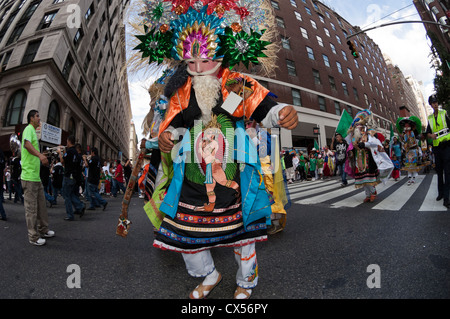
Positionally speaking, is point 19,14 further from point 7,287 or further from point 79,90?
point 7,287

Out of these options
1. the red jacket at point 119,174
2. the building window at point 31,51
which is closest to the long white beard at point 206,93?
the red jacket at point 119,174

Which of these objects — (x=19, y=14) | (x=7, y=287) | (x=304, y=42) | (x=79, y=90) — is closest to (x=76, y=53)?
(x=79, y=90)

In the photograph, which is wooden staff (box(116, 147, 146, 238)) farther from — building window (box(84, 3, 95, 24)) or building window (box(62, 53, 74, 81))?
building window (box(84, 3, 95, 24))

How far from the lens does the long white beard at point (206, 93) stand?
1.78 metres

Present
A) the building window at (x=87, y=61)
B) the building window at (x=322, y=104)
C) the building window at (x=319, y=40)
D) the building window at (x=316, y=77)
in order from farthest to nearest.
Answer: the building window at (x=319, y=40) → the building window at (x=316, y=77) → the building window at (x=322, y=104) → the building window at (x=87, y=61)

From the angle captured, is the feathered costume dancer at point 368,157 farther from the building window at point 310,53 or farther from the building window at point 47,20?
the building window at point 47,20

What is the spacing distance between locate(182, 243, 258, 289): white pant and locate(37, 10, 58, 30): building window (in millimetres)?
23471

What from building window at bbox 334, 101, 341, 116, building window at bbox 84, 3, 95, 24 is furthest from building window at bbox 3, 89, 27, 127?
building window at bbox 334, 101, 341, 116

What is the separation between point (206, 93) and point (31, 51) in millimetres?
21791

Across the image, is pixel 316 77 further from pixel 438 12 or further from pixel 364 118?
pixel 438 12

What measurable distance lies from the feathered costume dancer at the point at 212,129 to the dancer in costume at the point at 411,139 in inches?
259

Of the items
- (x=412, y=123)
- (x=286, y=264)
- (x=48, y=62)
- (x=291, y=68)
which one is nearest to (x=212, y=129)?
(x=286, y=264)

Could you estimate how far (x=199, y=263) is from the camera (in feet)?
5.20
